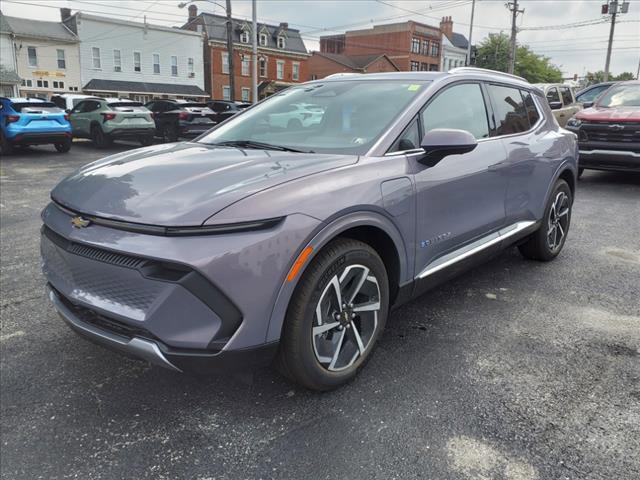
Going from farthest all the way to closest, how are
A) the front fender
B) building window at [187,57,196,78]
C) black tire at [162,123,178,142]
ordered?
A: building window at [187,57,196,78] < black tire at [162,123,178,142] < the front fender

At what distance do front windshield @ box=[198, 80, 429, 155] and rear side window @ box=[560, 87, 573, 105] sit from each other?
12.6 metres

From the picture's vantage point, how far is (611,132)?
8.65 metres

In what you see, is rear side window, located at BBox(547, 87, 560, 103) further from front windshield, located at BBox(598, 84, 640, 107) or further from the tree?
the tree

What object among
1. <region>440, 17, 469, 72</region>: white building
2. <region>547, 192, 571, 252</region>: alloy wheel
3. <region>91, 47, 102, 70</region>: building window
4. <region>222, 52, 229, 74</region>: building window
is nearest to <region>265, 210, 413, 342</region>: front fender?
<region>547, 192, 571, 252</region>: alloy wheel

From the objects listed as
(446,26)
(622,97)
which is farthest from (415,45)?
(622,97)

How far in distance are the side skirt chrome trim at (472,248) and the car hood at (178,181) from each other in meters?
0.89

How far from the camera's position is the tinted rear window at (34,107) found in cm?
1323

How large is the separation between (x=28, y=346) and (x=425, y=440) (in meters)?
2.49

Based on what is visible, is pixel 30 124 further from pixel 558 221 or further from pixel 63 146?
pixel 558 221

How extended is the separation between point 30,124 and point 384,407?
13796mm

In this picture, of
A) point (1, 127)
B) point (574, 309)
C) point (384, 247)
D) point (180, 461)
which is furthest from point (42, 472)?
point (1, 127)

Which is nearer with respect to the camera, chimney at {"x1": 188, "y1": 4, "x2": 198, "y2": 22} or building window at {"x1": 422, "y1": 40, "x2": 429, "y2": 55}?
chimney at {"x1": 188, "y1": 4, "x2": 198, "y2": 22}

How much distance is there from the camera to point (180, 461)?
223cm

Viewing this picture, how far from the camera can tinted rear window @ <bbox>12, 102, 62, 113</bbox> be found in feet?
43.4
